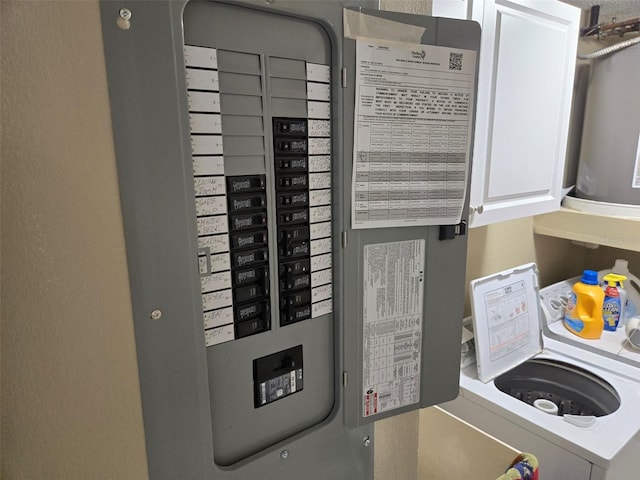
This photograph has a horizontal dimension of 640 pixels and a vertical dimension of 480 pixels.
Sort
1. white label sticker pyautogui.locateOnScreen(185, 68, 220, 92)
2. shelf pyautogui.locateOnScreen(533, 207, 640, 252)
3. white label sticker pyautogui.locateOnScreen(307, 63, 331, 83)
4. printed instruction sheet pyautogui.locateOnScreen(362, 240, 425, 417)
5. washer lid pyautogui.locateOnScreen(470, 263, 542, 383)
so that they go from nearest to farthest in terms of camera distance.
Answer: white label sticker pyautogui.locateOnScreen(185, 68, 220, 92) → white label sticker pyautogui.locateOnScreen(307, 63, 331, 83) → printed instruction sheet pyautogui.locateOnScreen(362, 240, 425, 417) → washer lid pyautogui.locateOnScreen(470, 263, 542, 383) → shelf pyautogui.locateOnScreen(533, 207, 640, 252)

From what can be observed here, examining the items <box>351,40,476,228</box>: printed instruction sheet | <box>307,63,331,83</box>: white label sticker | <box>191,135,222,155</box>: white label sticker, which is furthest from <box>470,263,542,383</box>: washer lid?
<box>191,135,222,155</box>: white label sticker

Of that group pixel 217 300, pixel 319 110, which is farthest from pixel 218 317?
pixel 319 110

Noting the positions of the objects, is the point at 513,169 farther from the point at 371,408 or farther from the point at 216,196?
the point at 216,196

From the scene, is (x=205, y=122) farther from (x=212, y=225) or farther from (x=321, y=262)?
(x=321, y=262)

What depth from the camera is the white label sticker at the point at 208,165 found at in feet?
1.82

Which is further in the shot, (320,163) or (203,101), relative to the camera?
(320,163)

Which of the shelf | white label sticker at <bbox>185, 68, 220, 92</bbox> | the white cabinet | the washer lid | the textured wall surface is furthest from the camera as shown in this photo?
the shelf

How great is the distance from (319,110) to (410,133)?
0.16 metres

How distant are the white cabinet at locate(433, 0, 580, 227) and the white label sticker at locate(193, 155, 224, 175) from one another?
0.62 meters

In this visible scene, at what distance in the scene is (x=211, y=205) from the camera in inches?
22.6

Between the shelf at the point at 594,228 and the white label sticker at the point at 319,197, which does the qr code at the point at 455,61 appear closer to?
the white label sticker at the point at 319,197

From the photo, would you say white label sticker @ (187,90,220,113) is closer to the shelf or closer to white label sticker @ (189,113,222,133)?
white label sticker @ (189,113,222,133)

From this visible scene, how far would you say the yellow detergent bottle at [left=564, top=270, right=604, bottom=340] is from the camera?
1.59 m

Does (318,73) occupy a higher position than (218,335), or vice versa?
(318,73)
